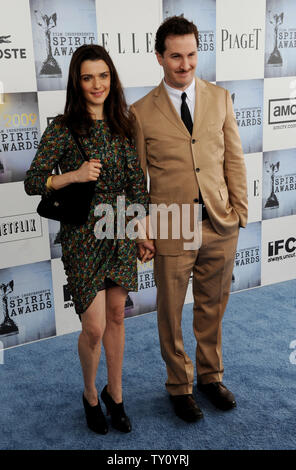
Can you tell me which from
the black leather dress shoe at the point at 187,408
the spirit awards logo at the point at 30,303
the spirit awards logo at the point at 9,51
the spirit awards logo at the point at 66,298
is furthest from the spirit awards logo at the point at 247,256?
the spirit awards logo at the point at 9,51

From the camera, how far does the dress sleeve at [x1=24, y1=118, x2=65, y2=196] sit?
178cm

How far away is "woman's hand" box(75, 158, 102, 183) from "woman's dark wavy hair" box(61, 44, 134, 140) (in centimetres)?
12

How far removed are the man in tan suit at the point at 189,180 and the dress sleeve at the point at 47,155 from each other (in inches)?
11.6

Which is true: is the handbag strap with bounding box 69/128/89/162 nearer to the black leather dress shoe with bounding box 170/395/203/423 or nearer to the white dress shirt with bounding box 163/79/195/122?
the white dress shirt with bounding box 163/79/195/122

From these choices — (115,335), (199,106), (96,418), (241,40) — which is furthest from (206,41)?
(96,418)

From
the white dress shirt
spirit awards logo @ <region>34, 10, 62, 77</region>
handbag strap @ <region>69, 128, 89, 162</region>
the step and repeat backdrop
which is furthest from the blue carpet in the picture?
spirit awards logo @ <region>34, 10, 62, 77</region>

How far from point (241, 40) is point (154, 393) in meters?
2.01

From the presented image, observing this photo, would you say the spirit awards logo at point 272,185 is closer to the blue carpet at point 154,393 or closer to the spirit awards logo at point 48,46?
the blue carpet at point 154,393

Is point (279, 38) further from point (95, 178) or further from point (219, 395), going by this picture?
point (219, 395)

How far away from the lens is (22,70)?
A: 2545mm

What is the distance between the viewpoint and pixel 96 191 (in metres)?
1.85

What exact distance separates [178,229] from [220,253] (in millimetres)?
203

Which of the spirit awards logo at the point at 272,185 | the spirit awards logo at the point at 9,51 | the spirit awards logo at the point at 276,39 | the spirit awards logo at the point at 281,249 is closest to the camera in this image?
the spirit awards logo at the point at 9,51

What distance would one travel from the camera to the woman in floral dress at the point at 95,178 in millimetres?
1766
